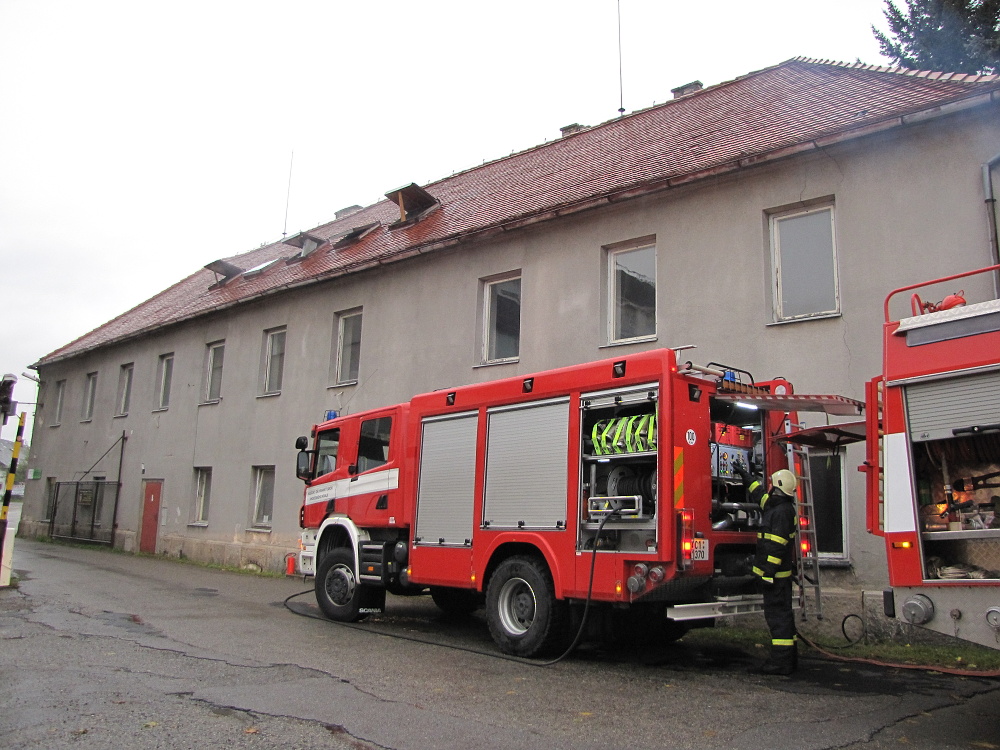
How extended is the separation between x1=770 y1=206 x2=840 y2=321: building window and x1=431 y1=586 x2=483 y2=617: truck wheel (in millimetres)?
5132

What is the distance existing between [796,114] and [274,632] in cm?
962

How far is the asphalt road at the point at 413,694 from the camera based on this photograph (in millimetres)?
4852

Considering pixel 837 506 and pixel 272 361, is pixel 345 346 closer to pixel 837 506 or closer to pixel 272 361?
pixel 272 361

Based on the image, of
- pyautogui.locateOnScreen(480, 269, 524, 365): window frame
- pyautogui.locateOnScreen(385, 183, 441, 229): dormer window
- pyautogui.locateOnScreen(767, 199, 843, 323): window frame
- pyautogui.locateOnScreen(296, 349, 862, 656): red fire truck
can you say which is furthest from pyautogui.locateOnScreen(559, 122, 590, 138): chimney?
pyautogui.locateOnScreen(296, 349, 862, 656): red fire truck

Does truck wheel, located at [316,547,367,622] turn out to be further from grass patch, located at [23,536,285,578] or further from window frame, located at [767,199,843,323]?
grass patch, located at [23,536,285,578]

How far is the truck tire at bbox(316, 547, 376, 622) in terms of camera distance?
958cm

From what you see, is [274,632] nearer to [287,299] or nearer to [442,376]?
[442,376]

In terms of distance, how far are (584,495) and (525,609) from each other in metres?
1.27

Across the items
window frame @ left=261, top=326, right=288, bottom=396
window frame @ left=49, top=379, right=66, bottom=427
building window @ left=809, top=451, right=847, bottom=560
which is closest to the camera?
building window @ left=809, top=451, right=847, bottom=560

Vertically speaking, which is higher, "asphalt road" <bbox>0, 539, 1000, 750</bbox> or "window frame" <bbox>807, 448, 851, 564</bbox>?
"window frame" <bbox>807, 448, 851, 564</bbox>

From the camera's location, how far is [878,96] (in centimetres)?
1063

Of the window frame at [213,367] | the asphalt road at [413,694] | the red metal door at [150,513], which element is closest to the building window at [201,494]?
the red metal door at [150,513]

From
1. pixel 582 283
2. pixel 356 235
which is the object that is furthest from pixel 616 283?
pixel 356 235

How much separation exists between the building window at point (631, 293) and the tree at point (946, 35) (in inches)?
494
